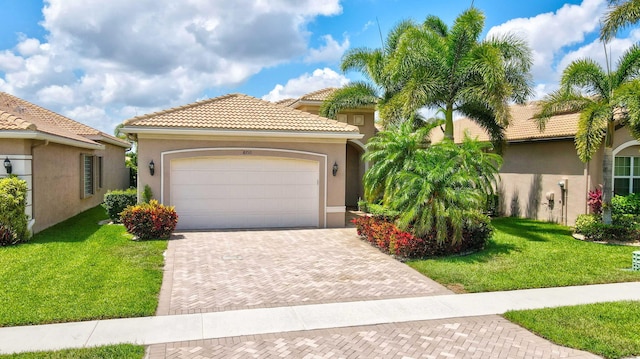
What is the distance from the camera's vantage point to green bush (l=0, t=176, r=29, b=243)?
37.2ft

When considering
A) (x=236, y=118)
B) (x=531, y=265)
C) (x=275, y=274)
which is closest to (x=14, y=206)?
(x=236, y=118)

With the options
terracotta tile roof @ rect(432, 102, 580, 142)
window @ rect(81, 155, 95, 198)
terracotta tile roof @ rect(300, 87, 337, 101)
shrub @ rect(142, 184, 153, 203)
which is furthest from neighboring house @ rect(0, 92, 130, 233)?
terracotta tile roof @ rect(432, 102, 580, 142)

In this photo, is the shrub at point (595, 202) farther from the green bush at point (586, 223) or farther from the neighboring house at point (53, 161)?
the neighboring house at point (53, 161)

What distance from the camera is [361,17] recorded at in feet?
56.7

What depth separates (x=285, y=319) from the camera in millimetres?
6664

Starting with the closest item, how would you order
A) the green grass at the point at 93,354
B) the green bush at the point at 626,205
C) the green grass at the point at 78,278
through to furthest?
the green grass at the point at 93,354 < the green grass at the point at 78,278 < the green bush at the point at 626,205

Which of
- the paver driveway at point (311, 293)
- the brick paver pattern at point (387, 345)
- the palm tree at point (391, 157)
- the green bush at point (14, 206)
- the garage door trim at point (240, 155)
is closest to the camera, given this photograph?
the brick paver pattern at point (387, 345)

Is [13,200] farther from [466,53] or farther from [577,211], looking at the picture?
[577,211]

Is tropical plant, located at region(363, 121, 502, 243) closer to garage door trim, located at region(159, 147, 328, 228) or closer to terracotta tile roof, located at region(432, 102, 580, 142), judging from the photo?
garage door trim, located at region(159, 147, 328, 228)

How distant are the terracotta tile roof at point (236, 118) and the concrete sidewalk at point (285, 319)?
8.74 metres

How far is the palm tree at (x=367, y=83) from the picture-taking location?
19.0m

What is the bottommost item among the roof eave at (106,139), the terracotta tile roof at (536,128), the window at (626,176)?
the window at (626,176)

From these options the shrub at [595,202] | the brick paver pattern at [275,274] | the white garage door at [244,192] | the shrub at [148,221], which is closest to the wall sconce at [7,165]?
the shrub at [148,221]

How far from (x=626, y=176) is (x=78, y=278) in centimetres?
1821
